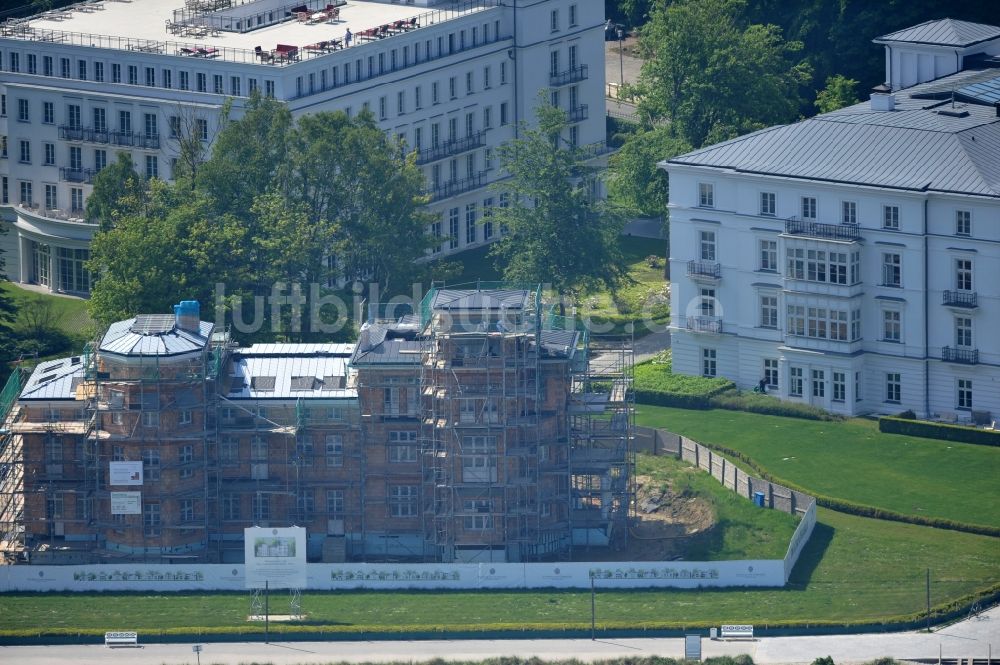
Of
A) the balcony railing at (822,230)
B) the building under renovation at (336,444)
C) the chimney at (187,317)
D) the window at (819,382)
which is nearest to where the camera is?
the building under renovation at (336,444)

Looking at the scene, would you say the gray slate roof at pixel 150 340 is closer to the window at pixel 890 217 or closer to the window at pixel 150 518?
the window at pixel 150 518

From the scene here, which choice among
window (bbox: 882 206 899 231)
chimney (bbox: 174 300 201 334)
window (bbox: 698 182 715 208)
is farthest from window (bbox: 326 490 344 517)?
window (bbox: 882 206 899 231)

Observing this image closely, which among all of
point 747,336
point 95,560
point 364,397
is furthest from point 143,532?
point 747,336

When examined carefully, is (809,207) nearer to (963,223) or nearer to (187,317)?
(963,223)

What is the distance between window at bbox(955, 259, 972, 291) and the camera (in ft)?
553

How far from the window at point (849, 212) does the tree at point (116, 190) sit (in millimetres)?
42181

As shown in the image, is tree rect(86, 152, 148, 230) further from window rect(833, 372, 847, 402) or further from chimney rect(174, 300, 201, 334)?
window rect(833, 372, 847, 402)

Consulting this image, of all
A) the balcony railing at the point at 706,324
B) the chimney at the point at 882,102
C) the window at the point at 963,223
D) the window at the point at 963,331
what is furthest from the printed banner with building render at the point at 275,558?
the chimney at the point at 882,102

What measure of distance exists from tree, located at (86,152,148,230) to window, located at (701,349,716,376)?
3477cm

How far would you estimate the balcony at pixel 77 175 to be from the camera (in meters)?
194

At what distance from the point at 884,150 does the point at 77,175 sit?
5352cm

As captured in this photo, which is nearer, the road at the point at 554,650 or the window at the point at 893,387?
the road at the point at 554,650

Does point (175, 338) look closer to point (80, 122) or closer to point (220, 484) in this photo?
point (220, 484)

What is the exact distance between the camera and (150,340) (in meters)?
156
